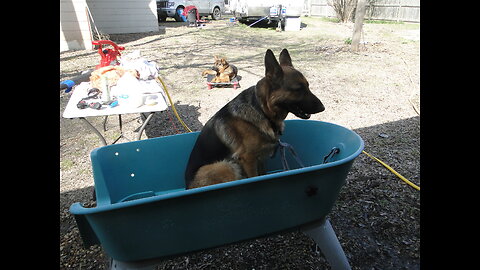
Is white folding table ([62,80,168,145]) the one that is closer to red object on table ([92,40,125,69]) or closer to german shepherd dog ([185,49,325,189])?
german shepherd dog ([185,49,325,189])

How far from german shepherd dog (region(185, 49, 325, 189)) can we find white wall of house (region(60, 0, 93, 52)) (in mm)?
9161

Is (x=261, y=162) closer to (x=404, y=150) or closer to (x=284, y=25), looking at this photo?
(x=404, y=150)

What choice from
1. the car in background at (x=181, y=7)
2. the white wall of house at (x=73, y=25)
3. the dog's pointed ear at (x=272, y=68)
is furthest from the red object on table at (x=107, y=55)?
the car in background at (x=181, y=7)

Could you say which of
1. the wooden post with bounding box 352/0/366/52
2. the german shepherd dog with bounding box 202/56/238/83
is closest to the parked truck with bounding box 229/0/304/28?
the wooden post with bounding box 352/0/366/52

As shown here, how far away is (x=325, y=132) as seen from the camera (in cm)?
234

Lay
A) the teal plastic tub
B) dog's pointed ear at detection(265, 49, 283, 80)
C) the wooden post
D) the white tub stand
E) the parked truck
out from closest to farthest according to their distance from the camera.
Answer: the teal plastic tub → the white tub stand → dog's pointed ear at detection(265, 49, 283, 80) → the wooden post → the parked truck

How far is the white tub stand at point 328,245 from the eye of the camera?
1.83 m

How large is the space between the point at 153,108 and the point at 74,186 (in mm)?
1188

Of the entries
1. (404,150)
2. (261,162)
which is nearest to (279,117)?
(261,162)

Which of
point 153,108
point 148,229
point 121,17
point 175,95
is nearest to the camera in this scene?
point 148,229

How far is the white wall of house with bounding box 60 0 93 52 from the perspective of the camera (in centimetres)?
920

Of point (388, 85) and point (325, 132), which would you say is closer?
point (325, 132)

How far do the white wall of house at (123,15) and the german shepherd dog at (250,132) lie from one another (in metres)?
12.3

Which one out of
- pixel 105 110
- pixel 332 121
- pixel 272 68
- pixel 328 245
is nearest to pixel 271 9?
pixel 332 121
